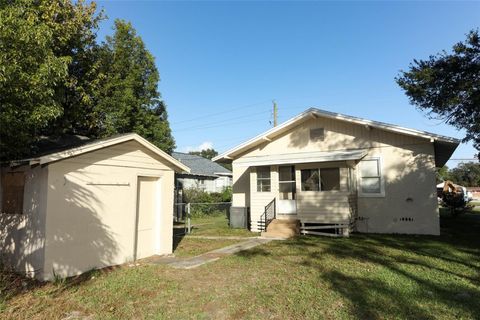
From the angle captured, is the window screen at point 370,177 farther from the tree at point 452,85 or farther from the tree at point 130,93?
the tree at point 130,93

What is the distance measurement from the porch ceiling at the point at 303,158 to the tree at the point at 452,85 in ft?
11.5

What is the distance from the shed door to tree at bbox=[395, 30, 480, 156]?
11.2 m

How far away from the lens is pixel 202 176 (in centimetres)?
2945

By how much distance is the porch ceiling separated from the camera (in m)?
12.9

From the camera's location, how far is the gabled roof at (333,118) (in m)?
12.1

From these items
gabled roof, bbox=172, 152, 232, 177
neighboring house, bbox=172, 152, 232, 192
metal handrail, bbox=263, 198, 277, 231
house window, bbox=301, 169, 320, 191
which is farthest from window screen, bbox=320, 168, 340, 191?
gabled roof, bbox=172, 152, 232, 177

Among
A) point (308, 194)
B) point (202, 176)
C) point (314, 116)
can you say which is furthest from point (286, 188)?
point (202, 176)

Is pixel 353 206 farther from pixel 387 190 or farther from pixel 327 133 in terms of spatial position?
pixel 327 133

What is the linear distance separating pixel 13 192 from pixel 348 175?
11375mm

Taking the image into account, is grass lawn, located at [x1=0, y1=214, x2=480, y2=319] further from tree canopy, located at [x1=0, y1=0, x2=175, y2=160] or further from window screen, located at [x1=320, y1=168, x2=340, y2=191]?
window screen, located at [x1=320, y1=168, x2=340, y2=191]

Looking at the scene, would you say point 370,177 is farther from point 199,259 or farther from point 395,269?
point 199,259

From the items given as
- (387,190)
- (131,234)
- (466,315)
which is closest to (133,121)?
(131,234)

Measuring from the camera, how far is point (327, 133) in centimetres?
1467

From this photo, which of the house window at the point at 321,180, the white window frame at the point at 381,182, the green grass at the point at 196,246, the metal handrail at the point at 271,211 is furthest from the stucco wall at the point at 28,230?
the white window frame at the point at 381,182
